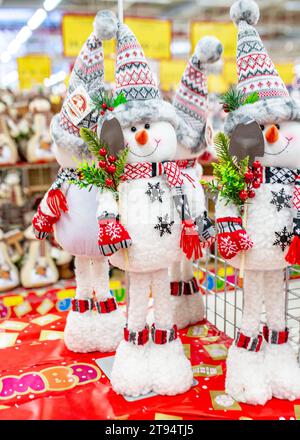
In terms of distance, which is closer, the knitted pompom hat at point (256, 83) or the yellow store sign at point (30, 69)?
the knitted pompom hat at point (256, 83)

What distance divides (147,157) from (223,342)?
0.88 metres

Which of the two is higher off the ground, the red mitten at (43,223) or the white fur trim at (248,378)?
the red mitten at (43,223)

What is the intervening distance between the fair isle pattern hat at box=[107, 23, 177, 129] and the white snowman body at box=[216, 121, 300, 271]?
330mm

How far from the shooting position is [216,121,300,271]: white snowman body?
146 centimetres

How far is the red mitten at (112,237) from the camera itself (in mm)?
1464

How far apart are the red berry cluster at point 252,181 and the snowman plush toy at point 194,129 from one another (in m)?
0.22

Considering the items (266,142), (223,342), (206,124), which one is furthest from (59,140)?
(223,342)

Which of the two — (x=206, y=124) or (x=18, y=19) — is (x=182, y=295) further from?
(x=18, y=19)

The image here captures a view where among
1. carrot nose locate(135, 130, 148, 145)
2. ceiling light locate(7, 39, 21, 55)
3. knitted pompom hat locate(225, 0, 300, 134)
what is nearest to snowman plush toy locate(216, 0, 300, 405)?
knitted pompom hat locate(225, 0, 300, 134)

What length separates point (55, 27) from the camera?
855cm

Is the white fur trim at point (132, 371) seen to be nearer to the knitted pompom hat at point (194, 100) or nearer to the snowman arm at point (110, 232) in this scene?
the snowman arm at point (110, 232)

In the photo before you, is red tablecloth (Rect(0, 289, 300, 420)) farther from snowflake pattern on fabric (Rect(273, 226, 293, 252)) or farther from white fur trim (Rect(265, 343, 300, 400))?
snowflake pattern on fabric (Rect(273, 226, 293, 252))

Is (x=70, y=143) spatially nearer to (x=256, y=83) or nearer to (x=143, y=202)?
(x=143, y=202)

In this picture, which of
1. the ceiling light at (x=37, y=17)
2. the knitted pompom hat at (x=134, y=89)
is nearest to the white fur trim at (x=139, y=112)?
the knitted pompom hat at (x=134, y=89)
